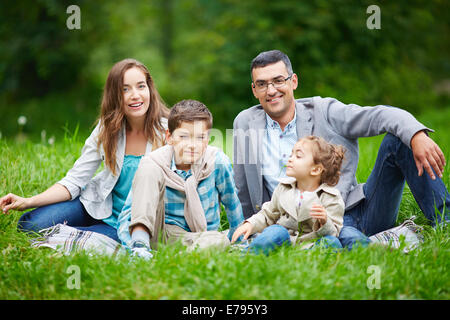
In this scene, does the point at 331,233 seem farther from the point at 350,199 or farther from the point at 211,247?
the point at 211,247

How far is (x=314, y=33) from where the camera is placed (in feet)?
36.3

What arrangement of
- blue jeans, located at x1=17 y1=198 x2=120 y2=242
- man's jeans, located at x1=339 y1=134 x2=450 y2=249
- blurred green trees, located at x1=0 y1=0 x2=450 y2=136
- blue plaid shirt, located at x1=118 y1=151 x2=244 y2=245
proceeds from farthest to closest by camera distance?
blurred green trees, located at x1=0 y1=0 x2=450 y2=136 → blue jeans, located at x1=17 y1=198 x2=120 y2=242 → blue plaid shirt, located at x1=118 y1=151 x2=244 y2=245 → man's jeans, located at x1=339 y1=134 x2=450 y2=249

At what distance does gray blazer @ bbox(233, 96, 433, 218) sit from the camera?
3.34 m

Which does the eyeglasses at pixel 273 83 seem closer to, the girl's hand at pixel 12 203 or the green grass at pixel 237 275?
the green grass at pixel 237 275

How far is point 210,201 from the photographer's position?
3332 millimetres

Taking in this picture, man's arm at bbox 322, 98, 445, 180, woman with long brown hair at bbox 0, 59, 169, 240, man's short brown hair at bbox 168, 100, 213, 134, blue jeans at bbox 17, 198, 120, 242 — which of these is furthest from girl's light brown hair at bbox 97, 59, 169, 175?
man's arm at bbox 322, 98, 445, 180

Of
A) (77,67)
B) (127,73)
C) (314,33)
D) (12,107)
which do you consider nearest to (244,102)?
(314,33)

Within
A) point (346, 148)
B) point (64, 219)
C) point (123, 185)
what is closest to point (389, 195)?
point (346, 148)

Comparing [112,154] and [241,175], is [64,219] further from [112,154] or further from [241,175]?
[241,175]

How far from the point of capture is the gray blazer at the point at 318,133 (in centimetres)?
334

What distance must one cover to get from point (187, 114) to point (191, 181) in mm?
448

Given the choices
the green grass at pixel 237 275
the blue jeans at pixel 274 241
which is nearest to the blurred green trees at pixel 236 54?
the blue jeans at pixel 274 241

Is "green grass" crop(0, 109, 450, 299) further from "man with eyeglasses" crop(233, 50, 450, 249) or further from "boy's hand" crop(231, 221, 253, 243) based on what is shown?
"man with eyeglasses" crop(233, 50, 450, 249)

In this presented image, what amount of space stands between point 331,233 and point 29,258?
1935mm
